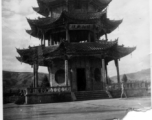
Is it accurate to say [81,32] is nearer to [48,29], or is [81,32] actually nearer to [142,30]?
[48,29]

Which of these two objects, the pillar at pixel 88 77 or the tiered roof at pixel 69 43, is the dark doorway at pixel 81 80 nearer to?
the pillar at pixel 88 77

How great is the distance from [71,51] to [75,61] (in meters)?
1.84

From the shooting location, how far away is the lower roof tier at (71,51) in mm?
15031

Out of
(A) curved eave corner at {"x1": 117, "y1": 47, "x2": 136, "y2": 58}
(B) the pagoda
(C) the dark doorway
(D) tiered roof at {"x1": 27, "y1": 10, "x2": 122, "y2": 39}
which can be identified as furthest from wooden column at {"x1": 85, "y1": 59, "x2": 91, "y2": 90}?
(D) tiered roof at {"x1": 27, "y1": 10, "x2": 122, "y2": 39}

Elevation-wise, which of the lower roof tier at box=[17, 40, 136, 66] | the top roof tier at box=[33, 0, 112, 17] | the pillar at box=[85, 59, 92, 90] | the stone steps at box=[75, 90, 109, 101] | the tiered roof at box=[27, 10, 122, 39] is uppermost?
the top roof tier at box=[33, 0, 112, 17]

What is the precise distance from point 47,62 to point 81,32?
12.7ft

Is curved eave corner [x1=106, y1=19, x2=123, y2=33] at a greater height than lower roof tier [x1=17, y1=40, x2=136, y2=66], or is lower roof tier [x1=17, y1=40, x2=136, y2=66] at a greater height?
curved eave corner [x1=106, y1=19, x2=123, y2=33]

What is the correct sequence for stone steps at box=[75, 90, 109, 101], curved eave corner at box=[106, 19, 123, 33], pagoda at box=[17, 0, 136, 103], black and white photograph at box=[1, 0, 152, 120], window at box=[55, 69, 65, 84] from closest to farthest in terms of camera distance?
1. black and white photograph at box=[1, 0, 152, 120]
2. stone steps at box=[75, 90, 109, 101]
3. pagoda at box=[17, 0, 136, 103]
4. window at box=[55, 69, 65, 84]
5. curved eave corner at box=[106, 19, 123, 33]

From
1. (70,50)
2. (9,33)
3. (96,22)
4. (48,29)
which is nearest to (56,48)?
(70,50)

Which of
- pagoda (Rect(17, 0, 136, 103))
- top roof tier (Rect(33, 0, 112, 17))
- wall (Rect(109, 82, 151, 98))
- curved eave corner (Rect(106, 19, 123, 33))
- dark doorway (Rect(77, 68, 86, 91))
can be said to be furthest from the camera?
A: curved eave corner (Rect(106, 19, 123, 33))

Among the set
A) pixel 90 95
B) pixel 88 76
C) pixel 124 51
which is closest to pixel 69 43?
pixel 88 76

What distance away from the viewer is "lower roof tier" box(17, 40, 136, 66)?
15.0 m

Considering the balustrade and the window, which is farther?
the window

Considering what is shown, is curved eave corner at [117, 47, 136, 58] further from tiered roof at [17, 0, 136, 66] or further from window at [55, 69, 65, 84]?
window at [55, 69, 65, 84]
